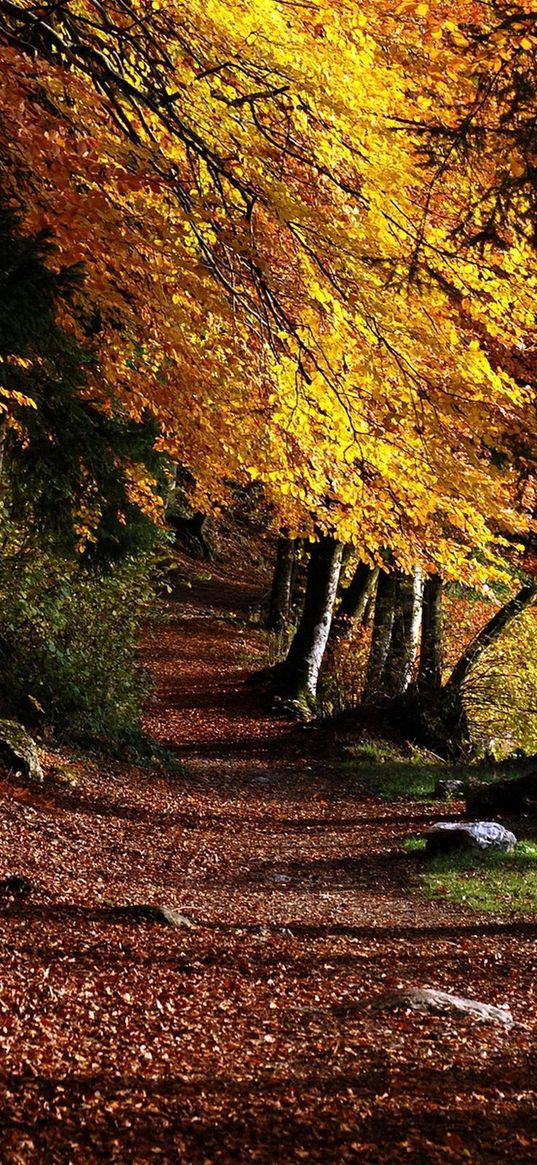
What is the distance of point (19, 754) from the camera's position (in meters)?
9.97

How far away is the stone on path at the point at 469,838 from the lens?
9.77 metres

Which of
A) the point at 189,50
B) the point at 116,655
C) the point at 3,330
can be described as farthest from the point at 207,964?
the point at 116,655

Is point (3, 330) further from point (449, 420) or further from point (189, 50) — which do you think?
point (449, 420)

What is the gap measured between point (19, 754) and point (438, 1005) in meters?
5.57

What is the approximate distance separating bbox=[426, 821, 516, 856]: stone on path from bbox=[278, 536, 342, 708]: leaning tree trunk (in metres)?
8.40

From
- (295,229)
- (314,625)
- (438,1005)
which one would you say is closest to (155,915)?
(438,1005)

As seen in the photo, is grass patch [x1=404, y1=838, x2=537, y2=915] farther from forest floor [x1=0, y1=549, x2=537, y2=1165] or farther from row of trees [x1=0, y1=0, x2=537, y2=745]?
row of trees [x1=0, y1=0, x2=537, y2=745]

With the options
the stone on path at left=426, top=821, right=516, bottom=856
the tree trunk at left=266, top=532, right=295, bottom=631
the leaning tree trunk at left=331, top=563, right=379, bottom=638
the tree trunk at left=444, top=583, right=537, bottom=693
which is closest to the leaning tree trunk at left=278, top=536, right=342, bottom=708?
the tree trunk at left=444, top=583, right=537, bottom=693

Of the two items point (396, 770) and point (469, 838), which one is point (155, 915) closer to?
point (469, 838)

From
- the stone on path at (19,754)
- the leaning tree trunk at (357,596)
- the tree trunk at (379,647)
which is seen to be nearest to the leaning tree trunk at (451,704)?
the tree trunk at (379,647)

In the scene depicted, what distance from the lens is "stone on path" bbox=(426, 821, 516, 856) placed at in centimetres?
977

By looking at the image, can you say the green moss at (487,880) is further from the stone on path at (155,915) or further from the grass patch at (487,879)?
the stone on path at (155,915)

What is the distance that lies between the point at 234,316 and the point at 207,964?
4.27 meters

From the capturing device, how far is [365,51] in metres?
7.17
